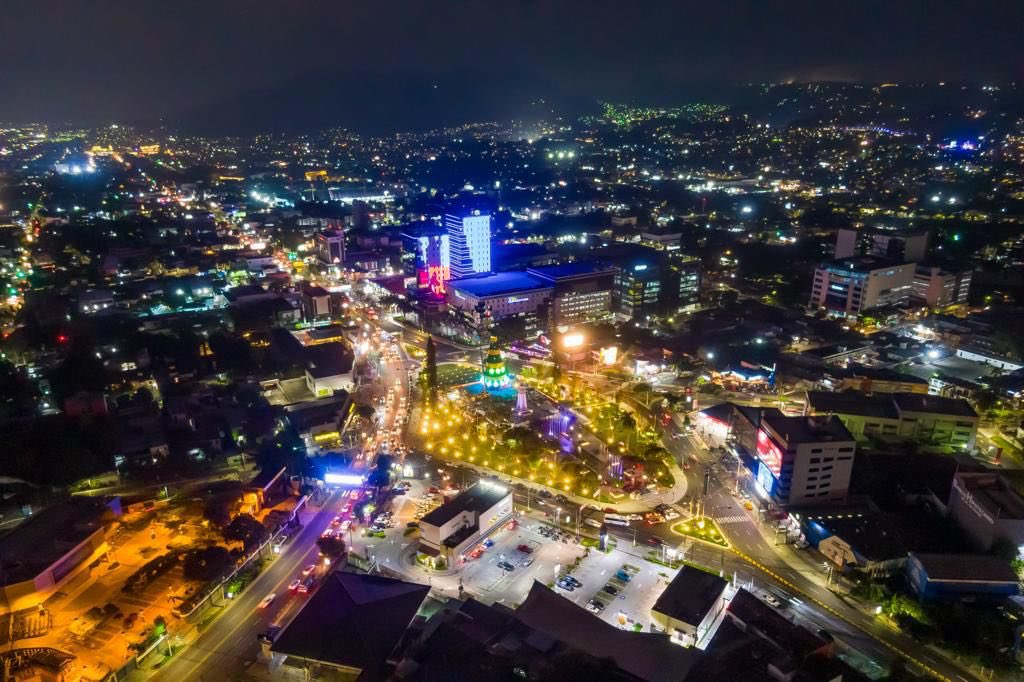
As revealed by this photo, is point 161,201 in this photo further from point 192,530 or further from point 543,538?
point 543,538

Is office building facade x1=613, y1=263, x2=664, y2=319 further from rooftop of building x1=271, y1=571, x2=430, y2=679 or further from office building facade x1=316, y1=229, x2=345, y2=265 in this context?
rooftop of building x1=271, y1=571, x2=430, y2=679

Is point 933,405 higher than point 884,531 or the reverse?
higher

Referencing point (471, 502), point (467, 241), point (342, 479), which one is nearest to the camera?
point (471, 502)

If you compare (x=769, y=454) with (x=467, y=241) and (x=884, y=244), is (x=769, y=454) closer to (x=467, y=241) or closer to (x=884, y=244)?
(x=467, y=241)

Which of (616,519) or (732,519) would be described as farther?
(732,519)

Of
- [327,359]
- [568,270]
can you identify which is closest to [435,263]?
[568,270]

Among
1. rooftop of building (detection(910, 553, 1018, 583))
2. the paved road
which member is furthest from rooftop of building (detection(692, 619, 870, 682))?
the paved road

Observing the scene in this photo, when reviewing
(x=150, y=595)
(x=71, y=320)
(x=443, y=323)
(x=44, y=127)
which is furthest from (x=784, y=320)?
(x=44, y=127)
